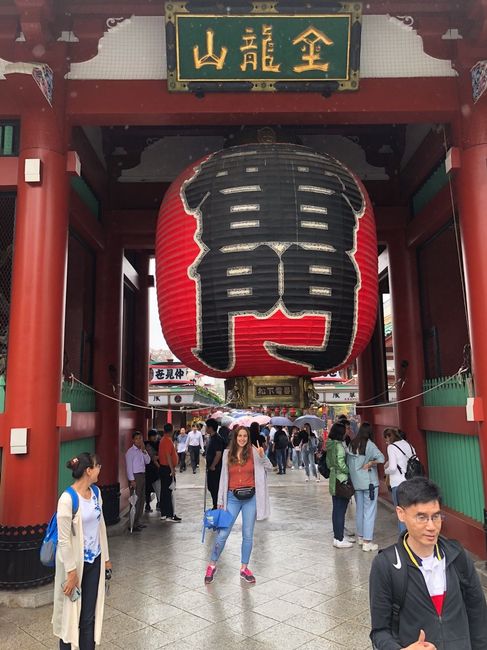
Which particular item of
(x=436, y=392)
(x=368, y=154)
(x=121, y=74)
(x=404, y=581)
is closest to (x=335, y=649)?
(x=404, y=581)

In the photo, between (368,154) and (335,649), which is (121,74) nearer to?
(368,154)

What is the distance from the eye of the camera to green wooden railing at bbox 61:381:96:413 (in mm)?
6550

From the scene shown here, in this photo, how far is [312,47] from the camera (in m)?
5.60

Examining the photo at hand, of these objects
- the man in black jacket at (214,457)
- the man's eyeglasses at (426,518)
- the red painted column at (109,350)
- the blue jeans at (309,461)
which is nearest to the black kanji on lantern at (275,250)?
the man's eyeglasses at (426,518)

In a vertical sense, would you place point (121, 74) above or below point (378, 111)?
above

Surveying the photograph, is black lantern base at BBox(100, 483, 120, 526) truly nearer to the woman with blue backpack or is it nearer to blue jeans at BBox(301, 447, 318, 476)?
the woman with blue backpack

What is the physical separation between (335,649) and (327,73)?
5533 millimetres

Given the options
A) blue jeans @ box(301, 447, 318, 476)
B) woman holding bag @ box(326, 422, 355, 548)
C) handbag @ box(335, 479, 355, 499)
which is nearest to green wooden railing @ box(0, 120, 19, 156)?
woman holding bag @ box(326, 422, 355, 548)

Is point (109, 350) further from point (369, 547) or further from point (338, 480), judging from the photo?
point (369, 547)

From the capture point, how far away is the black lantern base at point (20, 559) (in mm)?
5078

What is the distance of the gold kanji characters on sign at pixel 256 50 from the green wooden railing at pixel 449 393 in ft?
13.9

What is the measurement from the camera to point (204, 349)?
4613 mm

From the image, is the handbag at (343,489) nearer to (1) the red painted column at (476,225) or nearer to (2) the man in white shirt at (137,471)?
(1) the red painted column at (476,225)

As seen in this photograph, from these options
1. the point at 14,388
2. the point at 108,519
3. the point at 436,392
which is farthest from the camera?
the point at 108,519
